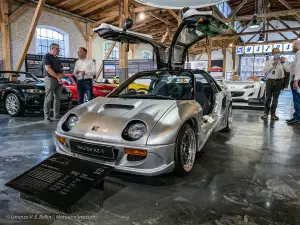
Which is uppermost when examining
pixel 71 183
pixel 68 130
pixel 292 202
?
pixel 68 130

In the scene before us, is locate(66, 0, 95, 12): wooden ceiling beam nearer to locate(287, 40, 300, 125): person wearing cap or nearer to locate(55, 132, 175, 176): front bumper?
locate(287, 40, 300, 125): person wearing cap

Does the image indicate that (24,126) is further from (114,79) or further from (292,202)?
(114,79)

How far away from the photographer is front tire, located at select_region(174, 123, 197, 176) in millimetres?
1973

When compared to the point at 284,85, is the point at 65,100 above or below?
below

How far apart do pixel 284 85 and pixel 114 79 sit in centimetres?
762

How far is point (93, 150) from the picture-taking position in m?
1.92

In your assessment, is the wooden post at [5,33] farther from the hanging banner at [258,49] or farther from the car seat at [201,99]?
the hanging banner at [258,49]

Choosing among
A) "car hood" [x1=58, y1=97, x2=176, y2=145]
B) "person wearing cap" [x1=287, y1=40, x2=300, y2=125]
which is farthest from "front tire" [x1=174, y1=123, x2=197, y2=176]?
"person wearing cap" [x1=287, y1=40, x2=300, y2=125]

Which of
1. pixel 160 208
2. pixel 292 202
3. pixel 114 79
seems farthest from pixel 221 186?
pixel 114 79

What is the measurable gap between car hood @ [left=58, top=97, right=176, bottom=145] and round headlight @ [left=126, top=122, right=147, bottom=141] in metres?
0.04

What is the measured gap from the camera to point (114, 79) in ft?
36.3

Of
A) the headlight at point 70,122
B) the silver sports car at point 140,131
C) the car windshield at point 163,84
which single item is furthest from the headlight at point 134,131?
the car windshield at point 163,84

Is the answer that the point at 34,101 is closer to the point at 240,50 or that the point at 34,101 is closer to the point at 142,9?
the point at 142,9

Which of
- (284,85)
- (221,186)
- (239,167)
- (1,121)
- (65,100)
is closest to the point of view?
(221,186)
